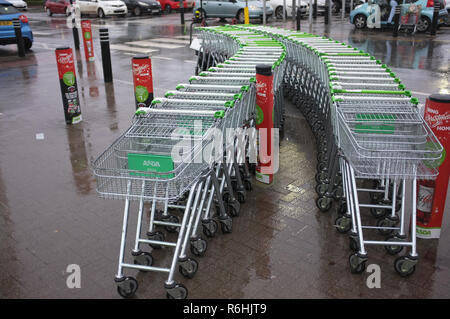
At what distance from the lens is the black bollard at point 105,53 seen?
429 inches

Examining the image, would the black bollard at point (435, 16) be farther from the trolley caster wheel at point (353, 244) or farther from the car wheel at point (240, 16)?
the trolley caster wheel at point (353, 244)

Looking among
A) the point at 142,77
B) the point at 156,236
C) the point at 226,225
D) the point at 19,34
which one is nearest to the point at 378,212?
the point at 226,225

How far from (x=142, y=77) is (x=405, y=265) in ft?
14.6

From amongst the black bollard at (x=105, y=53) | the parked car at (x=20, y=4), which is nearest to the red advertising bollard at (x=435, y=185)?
the black bollard at (x=105, y=53)

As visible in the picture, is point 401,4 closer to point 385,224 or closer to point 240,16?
point 240,16

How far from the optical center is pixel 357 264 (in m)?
3.99

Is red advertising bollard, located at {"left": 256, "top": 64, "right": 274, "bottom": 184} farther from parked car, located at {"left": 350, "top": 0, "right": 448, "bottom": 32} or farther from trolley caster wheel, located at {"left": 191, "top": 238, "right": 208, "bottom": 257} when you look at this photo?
parked car, located at {"left": 350, "top": 0, "right": 448, "bottom": 32}

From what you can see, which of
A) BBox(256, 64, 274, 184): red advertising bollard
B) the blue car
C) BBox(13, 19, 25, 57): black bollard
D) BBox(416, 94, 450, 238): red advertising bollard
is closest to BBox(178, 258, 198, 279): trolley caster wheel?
BBox(256, 64, 274, 184): red advertising bollard

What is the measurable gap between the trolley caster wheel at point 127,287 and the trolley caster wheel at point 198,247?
67 cm

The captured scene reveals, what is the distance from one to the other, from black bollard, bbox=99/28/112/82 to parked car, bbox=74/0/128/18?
54.8 ft

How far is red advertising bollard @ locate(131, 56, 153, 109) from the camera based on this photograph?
22.2 feet

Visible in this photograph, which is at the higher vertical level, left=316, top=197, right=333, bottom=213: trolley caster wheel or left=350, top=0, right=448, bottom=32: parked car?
left=350, top=0, right=448, bottom=32: parked car
